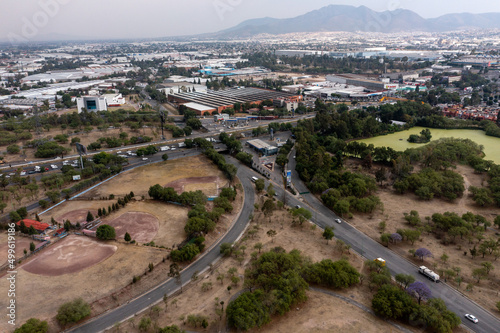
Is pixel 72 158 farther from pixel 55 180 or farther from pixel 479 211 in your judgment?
pixel 479 211

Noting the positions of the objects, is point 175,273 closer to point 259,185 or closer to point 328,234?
point 328,234

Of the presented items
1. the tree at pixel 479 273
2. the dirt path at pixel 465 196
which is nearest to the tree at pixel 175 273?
the tree at pixel 479 273

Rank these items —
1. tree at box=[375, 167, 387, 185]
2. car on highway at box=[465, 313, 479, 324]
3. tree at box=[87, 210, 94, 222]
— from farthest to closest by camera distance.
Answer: tree at box=[375, 167, 387, 185], tree at box=[87, 210, 94, 222], car on highway at box=[465, 313, 479, 324]

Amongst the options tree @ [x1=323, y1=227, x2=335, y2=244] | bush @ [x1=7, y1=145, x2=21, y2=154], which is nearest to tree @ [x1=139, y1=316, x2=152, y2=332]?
tree @ [x1=323, y1=227, x2=335, y2=244]

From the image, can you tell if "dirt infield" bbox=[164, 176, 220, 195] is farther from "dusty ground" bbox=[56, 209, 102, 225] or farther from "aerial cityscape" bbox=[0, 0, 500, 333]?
"dusty ground" bbox=[56, 209, 102, 225]

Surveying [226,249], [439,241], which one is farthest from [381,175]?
[226,249]

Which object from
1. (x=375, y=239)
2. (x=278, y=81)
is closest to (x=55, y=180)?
(x=375, y=239)
